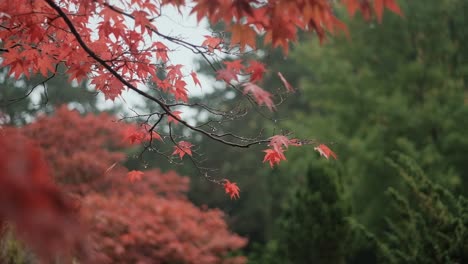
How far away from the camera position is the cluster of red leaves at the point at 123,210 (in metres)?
6.00

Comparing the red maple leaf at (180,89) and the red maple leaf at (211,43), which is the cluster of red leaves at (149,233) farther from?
the red maple leaf at (211,43)

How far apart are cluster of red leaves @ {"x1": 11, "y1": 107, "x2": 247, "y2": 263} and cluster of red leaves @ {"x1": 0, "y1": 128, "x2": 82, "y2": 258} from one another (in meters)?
3.61

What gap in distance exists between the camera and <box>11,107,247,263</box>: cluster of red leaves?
6.00 m

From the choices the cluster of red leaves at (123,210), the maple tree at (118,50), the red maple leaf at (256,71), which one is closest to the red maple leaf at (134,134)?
the maple tree at (118,50)

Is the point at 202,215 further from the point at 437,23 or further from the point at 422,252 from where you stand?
the point at 437,23

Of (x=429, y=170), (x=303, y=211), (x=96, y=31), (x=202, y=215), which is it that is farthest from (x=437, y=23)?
(x=96, y=31)

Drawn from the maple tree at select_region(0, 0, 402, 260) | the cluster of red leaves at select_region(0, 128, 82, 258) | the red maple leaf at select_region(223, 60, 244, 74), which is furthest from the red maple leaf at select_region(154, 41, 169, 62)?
the cluster of red leaves at select_region(0, 128, 82, 258)

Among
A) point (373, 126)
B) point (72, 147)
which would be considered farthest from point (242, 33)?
point (373, 126)

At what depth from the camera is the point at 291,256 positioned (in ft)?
25.1

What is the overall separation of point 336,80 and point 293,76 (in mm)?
5118

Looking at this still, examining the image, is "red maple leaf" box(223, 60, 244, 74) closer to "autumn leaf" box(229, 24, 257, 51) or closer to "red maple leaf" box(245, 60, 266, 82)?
"red maple leaf" box(245, 60, 266, 82)

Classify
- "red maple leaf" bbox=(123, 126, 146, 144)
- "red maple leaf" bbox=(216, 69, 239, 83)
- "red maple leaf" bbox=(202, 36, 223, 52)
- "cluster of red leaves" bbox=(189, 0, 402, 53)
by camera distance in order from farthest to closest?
"red maple leaf" bbox=(123, 126, 146, 144), "red maple leaf" bbox=(202, 36, 223, 52), "red maple leaf" bbox=(216, 69, 239, 83), "cluster of red leaves" bbox=(189, 0, 402, 53)

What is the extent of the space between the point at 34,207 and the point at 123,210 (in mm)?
5581

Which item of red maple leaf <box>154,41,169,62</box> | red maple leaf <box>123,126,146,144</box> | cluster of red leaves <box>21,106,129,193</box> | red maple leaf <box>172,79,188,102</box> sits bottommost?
red maple leaf <box>123,126,146,144</box>
